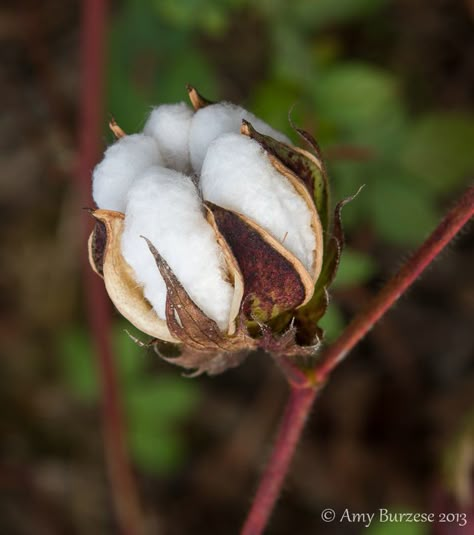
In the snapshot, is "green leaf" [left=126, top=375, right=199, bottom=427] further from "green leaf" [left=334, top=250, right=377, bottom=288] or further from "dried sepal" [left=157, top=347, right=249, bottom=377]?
"dried sepal" [left=157, top=347, right=249, bottom=377]

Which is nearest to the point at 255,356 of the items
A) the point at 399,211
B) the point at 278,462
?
the point at 399,211

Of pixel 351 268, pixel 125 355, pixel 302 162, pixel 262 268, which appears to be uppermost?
pixel 302 162

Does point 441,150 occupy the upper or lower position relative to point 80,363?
upper

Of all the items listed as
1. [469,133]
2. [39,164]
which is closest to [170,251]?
[469,133]

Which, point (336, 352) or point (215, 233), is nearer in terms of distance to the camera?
point (215, 233)

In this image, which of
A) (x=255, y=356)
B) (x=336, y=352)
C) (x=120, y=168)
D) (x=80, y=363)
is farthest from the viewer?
(x=255, y=356)

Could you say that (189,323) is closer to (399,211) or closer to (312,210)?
(312,210)

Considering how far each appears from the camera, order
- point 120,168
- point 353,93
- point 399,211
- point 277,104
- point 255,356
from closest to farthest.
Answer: point 120,168 < point 277,104 < point 353,93 < point 399,211 < point 255,356
